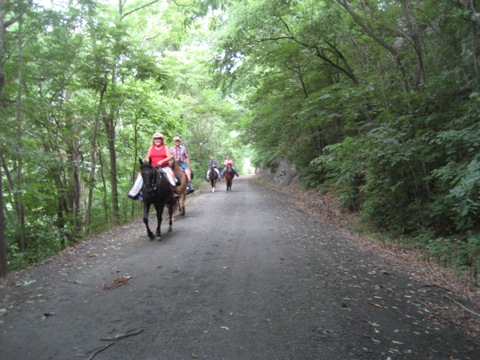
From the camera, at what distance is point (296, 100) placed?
53.0 feet

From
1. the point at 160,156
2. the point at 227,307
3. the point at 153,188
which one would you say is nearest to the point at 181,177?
the point at 160,156

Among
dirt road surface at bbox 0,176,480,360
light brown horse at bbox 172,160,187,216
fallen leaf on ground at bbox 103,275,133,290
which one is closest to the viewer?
dirt road surface at bbox 0,176,480,360

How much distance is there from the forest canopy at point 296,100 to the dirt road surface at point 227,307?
193 cm

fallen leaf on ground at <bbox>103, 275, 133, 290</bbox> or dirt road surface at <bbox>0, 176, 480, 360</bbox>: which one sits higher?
fallen leaf on ground at <bbox>103, 275, 133, 290</bbox>

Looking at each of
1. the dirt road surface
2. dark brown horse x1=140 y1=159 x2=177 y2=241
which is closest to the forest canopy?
the dirt road surface

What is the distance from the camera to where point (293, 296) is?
4.34 m

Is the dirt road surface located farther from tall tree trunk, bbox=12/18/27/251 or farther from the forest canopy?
tall tree trunk, bbox=12/18/27/251

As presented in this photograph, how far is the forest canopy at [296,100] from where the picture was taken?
6.90 meters

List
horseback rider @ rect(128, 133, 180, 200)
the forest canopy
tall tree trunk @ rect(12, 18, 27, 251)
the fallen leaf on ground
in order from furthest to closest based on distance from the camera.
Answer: tall tree trunk @ rect(12, 18, 27, 251)
horseback rider @ rect(128, 133, 180, 200)
the forest canopy
the fallen leaf on ground

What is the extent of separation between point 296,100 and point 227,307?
536 inches

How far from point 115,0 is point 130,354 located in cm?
1581

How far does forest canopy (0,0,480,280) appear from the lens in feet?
22.6

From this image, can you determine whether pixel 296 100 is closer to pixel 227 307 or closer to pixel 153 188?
pixel 153 188

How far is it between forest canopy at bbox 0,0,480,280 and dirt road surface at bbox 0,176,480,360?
193cm
